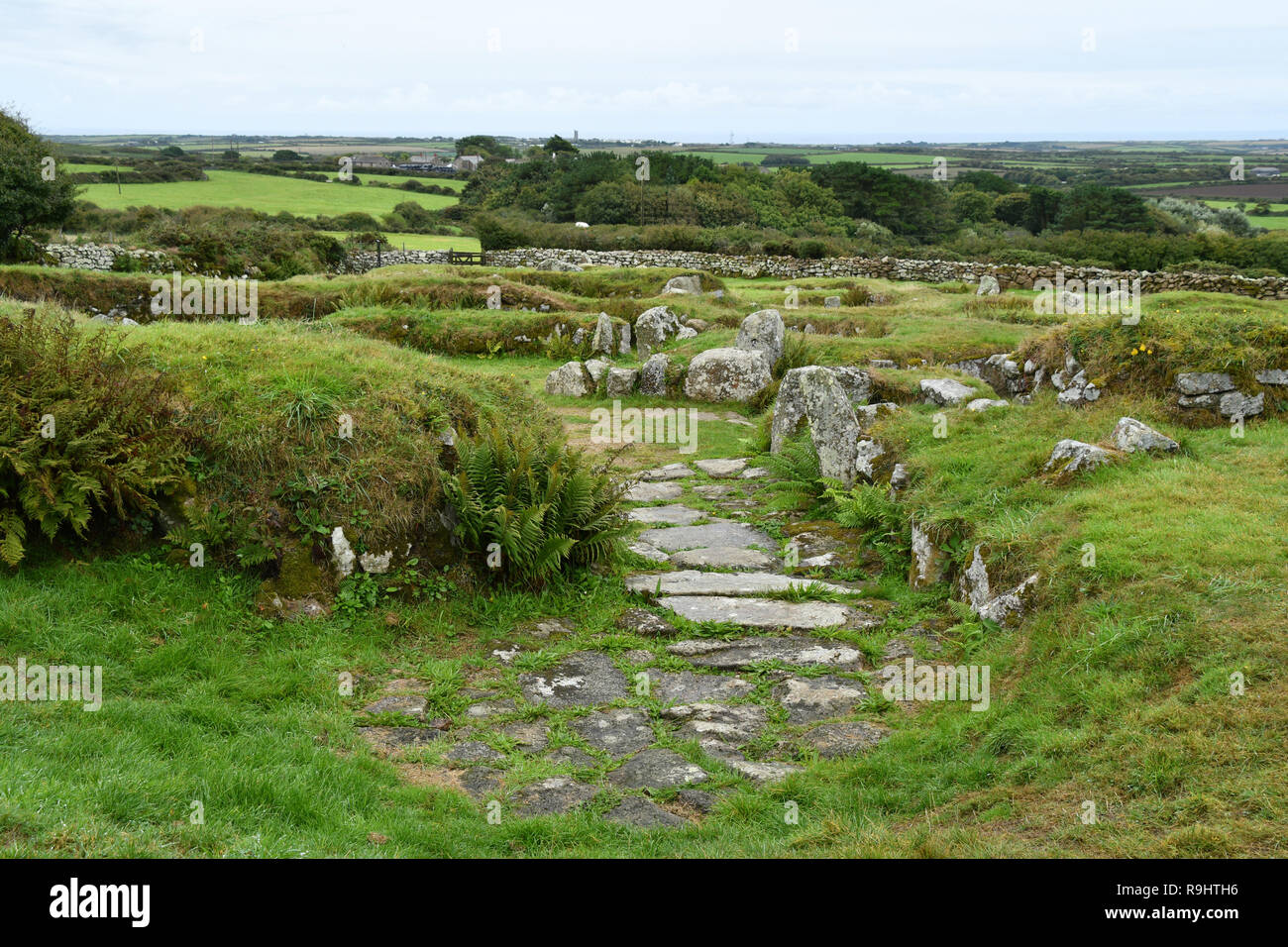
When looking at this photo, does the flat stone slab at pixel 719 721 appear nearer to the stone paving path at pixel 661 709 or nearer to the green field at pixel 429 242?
the stone paving path at pixel 661 709

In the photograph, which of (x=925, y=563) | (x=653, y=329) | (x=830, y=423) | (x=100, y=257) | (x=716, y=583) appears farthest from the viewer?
(x=100, y=257)

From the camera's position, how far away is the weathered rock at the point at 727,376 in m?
17.0

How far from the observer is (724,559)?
370 inches

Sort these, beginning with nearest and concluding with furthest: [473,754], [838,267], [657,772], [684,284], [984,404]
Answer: [657,772] → [473,754] → [984,404] → [684,284] → [838,267]

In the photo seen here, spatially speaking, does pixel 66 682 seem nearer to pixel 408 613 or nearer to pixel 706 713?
pixel 408 613

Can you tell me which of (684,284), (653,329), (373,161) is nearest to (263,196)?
(373,161)

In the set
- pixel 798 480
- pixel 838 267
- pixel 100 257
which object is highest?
pixel 838 267

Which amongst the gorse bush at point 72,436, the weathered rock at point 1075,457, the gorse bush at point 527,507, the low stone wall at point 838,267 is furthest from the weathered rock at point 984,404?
the low stone wall at point 838,267

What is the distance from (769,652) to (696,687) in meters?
0.86

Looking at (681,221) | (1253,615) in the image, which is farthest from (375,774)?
(681,221)

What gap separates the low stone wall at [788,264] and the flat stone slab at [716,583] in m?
29.9

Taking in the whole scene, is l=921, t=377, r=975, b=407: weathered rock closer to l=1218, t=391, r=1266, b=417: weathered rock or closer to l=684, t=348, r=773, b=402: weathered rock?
l=1218, t=391, r=1266, b=417: weathered rock

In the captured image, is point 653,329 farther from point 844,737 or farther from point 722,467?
point 844,737

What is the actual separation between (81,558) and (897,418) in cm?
934
